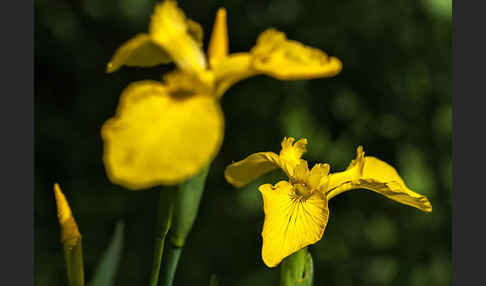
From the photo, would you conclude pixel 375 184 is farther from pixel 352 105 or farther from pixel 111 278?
pixel 352 105

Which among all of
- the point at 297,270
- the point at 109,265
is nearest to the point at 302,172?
the point at 297,270

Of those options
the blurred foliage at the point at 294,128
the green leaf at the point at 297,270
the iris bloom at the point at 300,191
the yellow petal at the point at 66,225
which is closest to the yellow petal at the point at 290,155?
the iris bloom at the point at 300,191

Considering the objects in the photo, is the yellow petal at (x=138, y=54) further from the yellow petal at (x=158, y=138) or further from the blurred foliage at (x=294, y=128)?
the blurred foliage at (x=294, y=128)

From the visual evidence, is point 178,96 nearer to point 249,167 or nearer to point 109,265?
point 249,167

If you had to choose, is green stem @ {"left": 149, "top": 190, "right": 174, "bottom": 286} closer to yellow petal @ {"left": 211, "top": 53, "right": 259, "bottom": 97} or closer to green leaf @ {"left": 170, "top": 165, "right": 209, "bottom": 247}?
green leaf @ {"left": 170, "top": 165, "right": 209, "bottom": 247}

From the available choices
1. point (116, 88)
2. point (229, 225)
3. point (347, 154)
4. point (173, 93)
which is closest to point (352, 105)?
point (347, 154)
